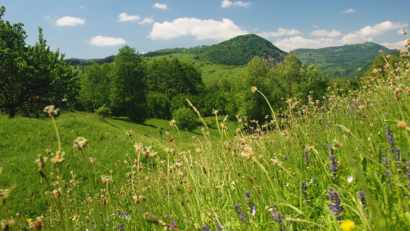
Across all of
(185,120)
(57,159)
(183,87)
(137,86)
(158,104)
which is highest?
(137,86)

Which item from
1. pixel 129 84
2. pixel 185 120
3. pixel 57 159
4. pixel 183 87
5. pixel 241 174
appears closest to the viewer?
pixel 57 159

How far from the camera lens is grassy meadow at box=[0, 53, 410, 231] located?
1.52m

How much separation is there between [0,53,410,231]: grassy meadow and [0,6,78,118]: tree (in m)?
8.52

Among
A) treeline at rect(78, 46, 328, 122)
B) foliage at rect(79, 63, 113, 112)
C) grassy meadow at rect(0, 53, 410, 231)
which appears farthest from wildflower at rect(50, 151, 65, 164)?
foliage at rect(79, 63, 113, 112)

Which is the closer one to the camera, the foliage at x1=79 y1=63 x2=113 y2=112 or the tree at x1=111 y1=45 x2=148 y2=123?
the tree at x1=111 y1=45 x2=148 y2=123

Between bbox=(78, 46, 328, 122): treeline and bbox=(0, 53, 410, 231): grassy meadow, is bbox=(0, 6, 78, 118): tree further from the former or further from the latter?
bbox=(78, 46, 328, 122): treeline

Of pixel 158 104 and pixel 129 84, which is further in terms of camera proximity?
pixel 158 104

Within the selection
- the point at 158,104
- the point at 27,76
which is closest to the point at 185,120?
the point at 158,104

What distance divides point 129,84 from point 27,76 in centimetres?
2606

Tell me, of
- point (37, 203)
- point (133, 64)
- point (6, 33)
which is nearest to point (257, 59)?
point (133, 64)

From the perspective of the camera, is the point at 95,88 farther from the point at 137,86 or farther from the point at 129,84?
the point at 137,86

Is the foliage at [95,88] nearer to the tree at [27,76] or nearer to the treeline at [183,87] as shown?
the treeline at [183,87]

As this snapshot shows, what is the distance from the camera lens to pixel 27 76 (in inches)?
760

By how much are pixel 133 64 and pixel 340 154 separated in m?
46.7
